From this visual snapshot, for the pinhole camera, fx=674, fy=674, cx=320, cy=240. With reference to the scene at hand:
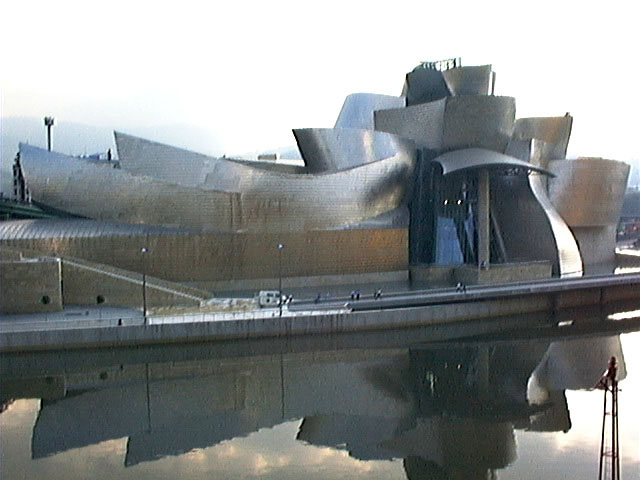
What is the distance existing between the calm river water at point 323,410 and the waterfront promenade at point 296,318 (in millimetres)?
456

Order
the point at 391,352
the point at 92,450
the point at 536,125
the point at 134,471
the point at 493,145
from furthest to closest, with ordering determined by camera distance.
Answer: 1. the point at 536,125
2. the point at 493,145
3. the point at 391,352
4. the point at 92,450
5. the point at 134,471

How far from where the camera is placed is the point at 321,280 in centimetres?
2706

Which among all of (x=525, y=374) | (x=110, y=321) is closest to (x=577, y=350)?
(x=525, y=374)

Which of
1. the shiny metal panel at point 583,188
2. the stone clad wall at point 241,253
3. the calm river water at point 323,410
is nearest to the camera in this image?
the calm river water at point 323,410

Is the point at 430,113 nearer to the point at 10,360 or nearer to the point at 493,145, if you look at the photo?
the point at 493,145

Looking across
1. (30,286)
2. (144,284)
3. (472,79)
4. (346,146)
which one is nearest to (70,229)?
(30,286)

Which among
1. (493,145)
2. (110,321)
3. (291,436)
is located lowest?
(291,436)

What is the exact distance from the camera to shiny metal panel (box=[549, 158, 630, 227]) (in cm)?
3372

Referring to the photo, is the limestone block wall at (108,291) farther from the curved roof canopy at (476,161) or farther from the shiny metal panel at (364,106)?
the shiny metal panel at (364,106)

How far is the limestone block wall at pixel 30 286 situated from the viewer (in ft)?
69.2

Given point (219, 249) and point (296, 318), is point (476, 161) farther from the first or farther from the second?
point (296, 318)

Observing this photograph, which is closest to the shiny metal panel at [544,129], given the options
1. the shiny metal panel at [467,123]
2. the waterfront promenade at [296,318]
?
the shiny metal panel at [467,123]

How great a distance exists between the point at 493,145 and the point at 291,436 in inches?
784

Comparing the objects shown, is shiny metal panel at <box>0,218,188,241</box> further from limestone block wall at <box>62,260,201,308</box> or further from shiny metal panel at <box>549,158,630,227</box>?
shiny metal panel at <box>549,158,630,227</box>
